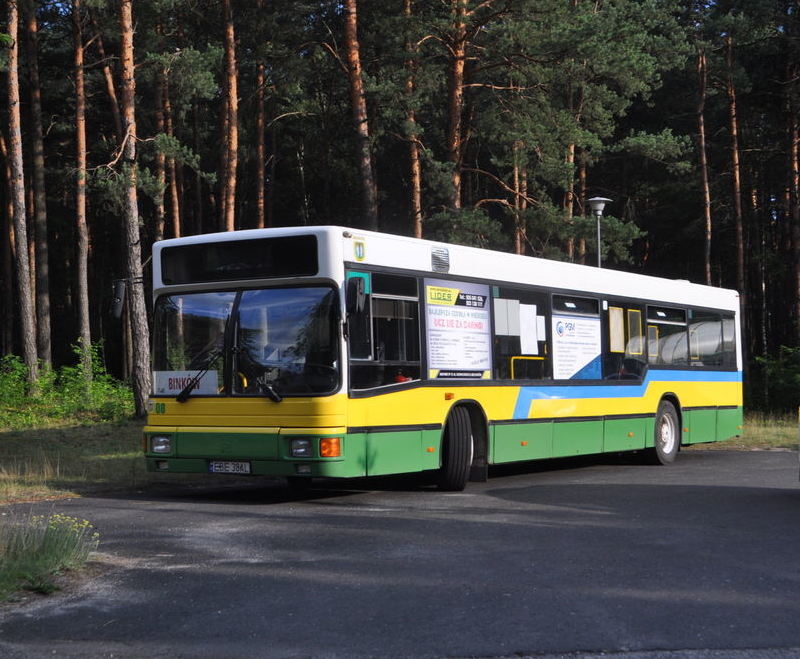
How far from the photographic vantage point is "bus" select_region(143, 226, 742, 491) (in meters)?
12.5

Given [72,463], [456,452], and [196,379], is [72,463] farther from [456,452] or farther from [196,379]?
[456,452]

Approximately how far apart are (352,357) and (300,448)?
111 cm

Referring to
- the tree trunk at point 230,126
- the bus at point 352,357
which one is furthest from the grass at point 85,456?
the tree trunk at point 230,126

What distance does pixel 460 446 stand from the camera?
14.2 m

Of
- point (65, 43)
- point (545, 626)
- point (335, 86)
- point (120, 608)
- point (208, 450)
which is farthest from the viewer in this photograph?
point (335, 86)

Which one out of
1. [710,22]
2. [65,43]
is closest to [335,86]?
[65,43]

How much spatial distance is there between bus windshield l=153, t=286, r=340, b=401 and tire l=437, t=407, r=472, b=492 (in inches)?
87.4

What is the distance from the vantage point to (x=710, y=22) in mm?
40688

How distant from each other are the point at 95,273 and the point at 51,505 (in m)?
49.1

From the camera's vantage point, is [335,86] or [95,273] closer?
[335,86]

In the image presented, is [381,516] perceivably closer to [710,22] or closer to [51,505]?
[51,505]

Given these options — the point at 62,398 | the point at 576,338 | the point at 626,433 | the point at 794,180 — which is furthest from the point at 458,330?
the point at 794,180

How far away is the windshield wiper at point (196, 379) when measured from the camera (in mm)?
12992

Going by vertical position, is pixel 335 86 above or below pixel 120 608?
above
